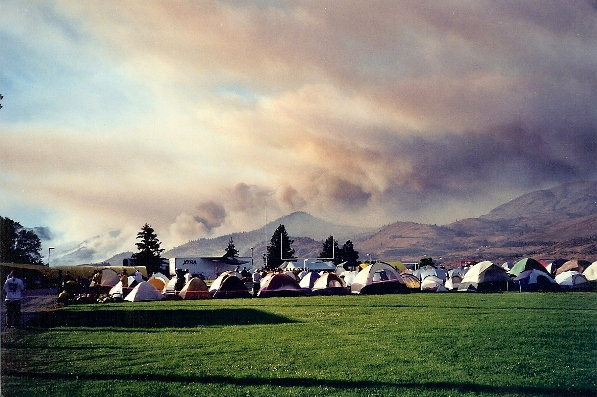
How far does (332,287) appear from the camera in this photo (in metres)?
40.2

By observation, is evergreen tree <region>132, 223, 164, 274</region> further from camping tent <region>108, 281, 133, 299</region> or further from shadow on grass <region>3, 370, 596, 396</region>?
shadow on grass <region>3, 370, 596, 396</region>

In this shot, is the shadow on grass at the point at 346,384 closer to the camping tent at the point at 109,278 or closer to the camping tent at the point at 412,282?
the camping tent at the point at 412,282

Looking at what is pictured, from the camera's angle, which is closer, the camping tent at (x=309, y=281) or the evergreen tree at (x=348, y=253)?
the camping tent at (x=309, y=281)

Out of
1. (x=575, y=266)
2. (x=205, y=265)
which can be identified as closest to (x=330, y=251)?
(x=205, y=265)

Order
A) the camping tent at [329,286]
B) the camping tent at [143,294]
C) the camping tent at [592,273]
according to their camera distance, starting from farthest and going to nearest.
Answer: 1. the camping tent at [592,273]
2. the camping tent at [329,286]
3. the camping tent at [143,294]

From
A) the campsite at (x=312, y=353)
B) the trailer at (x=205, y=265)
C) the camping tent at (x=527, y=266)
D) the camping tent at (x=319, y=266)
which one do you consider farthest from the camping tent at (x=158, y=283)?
the trailer at (x=205, y=265)

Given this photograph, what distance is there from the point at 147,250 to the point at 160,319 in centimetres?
7296

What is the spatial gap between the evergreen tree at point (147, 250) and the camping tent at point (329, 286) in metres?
55.0

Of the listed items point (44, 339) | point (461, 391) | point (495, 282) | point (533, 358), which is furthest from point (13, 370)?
point (495, 282)

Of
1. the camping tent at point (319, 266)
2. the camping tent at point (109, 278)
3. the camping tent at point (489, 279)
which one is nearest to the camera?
the camping tent at point (489, 279)

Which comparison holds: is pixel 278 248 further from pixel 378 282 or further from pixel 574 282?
pixel 574 282

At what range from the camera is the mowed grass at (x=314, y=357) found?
9.02 metres

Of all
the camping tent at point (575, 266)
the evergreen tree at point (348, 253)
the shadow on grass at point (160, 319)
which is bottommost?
the shadow on grass at point (160, 319)

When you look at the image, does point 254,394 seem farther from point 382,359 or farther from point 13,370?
point 13,370
